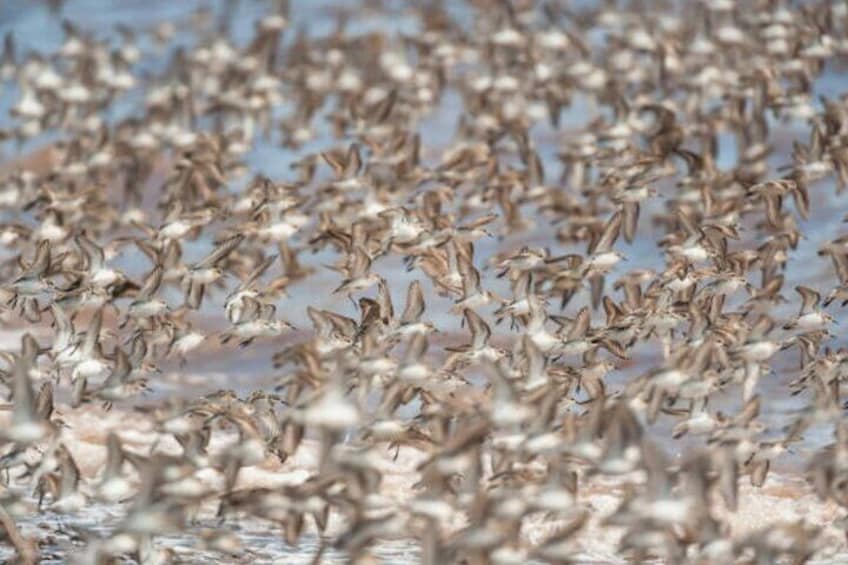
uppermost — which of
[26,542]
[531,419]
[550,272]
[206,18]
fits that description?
[206,18]

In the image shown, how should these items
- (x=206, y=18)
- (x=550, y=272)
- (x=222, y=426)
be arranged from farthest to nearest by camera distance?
(x=206, y=18) → (x=550, y=272) → (x=222, y=426)

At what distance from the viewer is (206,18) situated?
110 feet

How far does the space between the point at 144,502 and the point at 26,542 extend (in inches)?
52.2

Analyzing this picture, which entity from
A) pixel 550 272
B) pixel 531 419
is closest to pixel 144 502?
pixel 531 419

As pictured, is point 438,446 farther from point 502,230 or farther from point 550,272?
point 502,230

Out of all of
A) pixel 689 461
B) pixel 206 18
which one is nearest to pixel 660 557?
pixel 689 461

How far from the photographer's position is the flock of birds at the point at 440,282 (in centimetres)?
1121

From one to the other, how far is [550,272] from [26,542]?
5.77 m

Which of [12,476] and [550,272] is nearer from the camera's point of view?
[12,476]

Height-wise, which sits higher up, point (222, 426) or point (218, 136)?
point (218, 136)

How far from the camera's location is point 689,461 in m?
10.5

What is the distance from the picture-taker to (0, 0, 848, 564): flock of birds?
11211 mm

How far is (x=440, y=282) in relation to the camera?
1579 cm

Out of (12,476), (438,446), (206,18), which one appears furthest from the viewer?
(206,18)
